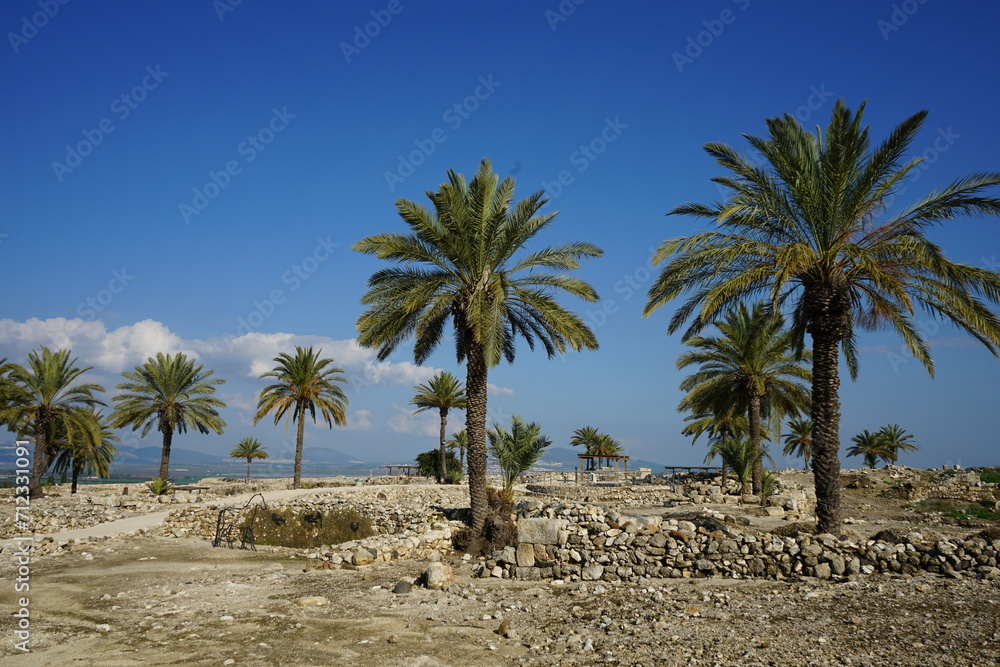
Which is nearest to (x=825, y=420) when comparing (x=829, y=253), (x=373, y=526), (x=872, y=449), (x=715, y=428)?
(x=829, y=253)

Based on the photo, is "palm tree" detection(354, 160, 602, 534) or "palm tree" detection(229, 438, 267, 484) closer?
"palm tree" detection(354, 160, 602, 534)

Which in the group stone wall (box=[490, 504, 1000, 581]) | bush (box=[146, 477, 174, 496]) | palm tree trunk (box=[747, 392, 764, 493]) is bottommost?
bush (box=[146, 477, 174, 496])

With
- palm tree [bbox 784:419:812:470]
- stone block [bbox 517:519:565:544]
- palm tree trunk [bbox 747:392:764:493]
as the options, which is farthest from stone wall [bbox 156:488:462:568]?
palm tree [bbox 784:419:812:470]

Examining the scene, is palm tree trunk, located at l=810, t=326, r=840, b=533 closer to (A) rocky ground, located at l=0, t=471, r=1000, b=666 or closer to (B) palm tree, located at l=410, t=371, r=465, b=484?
(A) rocky ground, located at l=0, t=471, r=1000, b=666

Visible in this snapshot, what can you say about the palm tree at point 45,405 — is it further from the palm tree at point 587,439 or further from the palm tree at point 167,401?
the palm tree at point 587,439

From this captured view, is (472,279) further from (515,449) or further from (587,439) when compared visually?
(587,439)

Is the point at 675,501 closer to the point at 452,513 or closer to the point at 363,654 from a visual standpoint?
the point at 452,513

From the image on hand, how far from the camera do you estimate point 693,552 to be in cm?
1172

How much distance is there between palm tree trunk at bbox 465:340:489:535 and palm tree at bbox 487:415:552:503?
1398 mm

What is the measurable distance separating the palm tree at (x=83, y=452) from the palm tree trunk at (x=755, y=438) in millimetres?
28760

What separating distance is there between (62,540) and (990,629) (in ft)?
67.5

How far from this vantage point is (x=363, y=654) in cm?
737

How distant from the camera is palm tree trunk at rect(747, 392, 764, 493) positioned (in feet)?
84.8

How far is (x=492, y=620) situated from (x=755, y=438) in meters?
20.3
